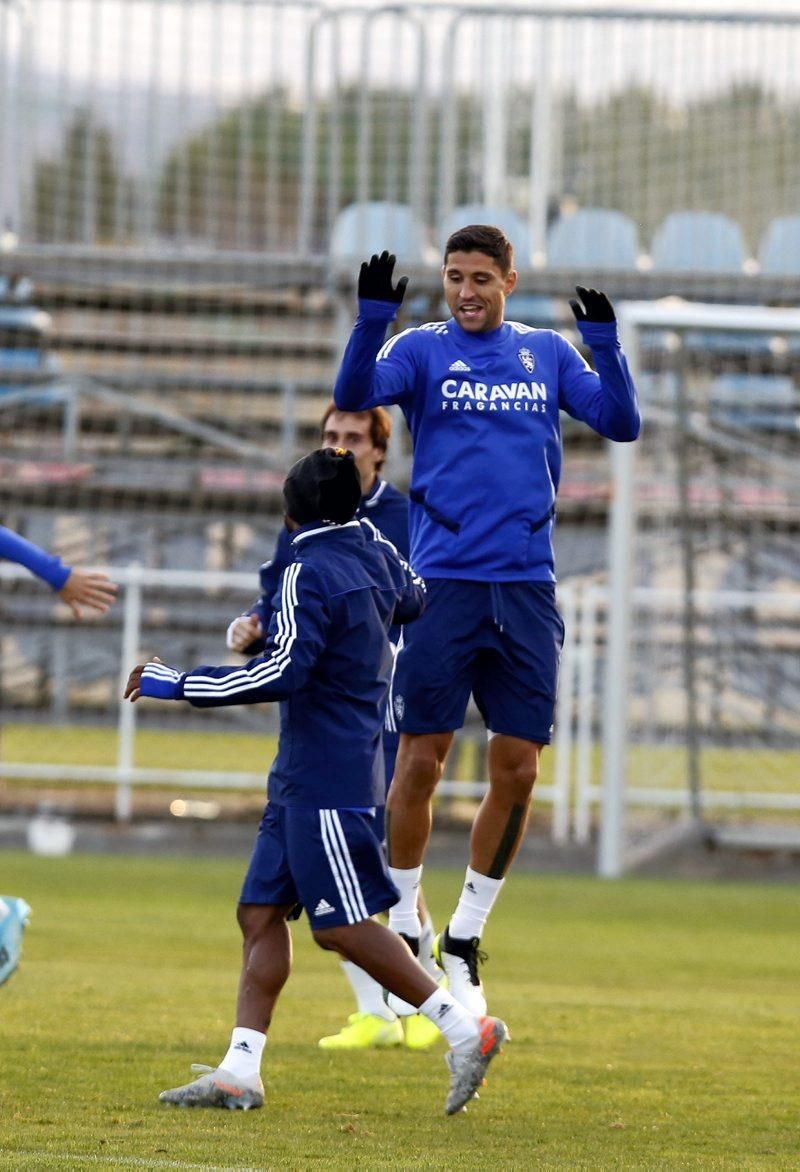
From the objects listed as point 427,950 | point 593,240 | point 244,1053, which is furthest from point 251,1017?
point 593,240

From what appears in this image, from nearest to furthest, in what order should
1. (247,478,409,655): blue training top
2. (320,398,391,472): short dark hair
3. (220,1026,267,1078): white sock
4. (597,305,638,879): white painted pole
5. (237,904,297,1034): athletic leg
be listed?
(220,1026,267,1078): white sock < (237,904,297,1034): athletic leg < (320,398,391,472): short dark hair < (247,478,409,655): blue training top < (597,305,638,879): white painted pole

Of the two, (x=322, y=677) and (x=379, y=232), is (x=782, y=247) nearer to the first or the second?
(x=379, y=232)

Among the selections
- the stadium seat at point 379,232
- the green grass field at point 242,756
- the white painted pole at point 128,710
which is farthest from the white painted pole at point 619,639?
the white painted pole at point 128,710

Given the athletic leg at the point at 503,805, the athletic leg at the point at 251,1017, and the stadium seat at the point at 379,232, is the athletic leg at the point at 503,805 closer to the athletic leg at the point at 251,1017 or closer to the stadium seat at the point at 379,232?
the athletic leg at the point at 251,1017

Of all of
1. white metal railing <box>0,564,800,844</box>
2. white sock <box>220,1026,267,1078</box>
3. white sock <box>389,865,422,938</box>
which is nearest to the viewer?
white sock <box>220,1026,267,1078</box>

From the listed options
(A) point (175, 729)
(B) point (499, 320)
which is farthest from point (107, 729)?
(B) point (499, 320)

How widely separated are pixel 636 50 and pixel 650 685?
483 cm

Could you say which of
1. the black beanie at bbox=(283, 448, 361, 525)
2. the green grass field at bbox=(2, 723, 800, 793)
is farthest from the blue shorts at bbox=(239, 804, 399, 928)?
the green grass field at bbox=(2, 723, 800, 793)

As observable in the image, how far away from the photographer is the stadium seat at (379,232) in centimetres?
A: 1453

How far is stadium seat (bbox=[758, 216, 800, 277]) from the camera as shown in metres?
15.1

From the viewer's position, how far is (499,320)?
6.10 m

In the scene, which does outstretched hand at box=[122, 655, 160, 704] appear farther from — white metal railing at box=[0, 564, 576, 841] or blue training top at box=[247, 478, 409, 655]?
white metal railing at box=[0, 564, 576, 841]

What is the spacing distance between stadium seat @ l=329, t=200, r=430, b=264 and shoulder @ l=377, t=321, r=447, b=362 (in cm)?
851

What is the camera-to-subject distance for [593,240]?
15047 millimetres
